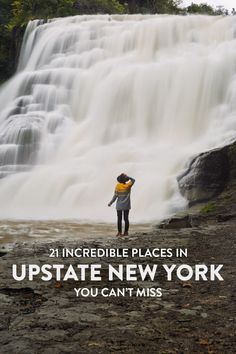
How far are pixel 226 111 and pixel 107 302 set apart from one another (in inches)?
596

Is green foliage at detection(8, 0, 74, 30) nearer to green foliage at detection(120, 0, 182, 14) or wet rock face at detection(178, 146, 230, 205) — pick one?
green foliage at detection(120, 0, 182, 14)

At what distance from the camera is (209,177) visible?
1359 centimetres

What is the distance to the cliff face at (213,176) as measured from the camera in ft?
44.0

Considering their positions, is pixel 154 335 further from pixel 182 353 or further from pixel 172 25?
pixel 172 25

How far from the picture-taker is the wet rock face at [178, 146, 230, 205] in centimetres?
1348

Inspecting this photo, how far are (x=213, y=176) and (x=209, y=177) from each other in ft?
0.36

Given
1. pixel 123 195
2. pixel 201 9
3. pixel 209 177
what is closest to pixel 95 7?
pixel 201 9

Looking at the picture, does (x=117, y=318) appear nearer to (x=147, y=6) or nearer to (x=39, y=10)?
(x=39, y=10)

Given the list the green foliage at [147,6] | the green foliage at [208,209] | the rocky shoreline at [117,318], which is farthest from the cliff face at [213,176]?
the green foliage at [147,6]

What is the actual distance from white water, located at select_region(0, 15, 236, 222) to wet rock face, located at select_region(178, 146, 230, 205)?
0.50m

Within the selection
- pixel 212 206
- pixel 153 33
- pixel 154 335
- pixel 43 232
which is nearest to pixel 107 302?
pixel 154 335

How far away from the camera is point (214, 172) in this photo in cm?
1361

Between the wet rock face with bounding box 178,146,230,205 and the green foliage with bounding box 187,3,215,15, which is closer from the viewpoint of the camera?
the wet rock face with bounding box 178,146,230,205

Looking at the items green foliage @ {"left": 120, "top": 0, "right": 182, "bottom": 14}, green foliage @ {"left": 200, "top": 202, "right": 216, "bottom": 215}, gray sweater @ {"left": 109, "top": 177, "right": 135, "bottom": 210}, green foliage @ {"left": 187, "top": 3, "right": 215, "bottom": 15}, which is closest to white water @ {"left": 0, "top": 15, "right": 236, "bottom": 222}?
green foliage @ {"left": 200, "top": 202, "right": 216, "bottom": 215}
